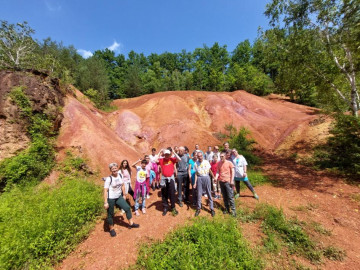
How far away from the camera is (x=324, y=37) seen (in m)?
9.63

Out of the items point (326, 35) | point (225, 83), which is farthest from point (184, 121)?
point (225, 83)

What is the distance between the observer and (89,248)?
446cm

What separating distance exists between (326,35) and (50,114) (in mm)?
18241

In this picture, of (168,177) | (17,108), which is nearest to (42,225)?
(168,177)

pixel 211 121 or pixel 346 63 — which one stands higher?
pixel 346 63

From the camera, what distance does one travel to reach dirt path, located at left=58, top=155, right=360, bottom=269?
3.99 m

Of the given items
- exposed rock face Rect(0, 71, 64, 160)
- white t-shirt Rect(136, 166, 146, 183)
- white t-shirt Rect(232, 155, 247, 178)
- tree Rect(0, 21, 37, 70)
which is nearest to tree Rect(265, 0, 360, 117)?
white t-shirt Rect(232, 155, 247, 178)

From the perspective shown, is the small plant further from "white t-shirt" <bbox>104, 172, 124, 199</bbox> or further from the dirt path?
"white t-shirt" <bbox>104, 172, 124, 199</bbox>

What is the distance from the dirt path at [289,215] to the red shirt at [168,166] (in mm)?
1656

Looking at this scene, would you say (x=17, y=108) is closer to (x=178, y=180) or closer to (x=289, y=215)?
(x=178, y=180)

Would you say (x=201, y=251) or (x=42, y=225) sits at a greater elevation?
(x=42, y=225)

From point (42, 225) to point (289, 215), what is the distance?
7.87 meters

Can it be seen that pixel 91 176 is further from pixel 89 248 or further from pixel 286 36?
pixel 286 36

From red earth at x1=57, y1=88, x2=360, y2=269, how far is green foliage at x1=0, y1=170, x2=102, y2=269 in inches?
17.2
